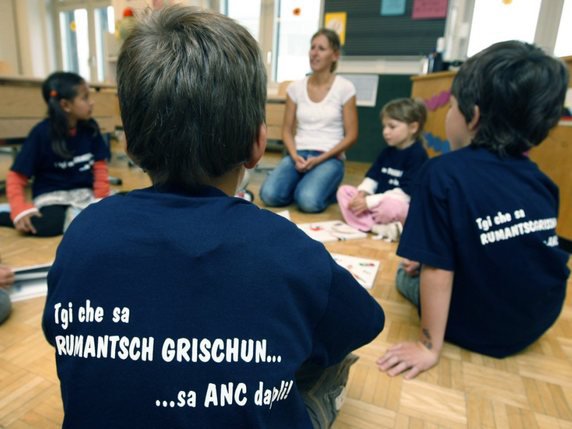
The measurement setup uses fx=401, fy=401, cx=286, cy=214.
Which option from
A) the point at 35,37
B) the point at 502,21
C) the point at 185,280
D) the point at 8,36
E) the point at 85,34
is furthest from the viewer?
the point at 85,34

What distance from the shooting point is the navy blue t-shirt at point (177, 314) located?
0.38 meters

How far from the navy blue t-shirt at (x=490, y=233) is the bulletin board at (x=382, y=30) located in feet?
9.67

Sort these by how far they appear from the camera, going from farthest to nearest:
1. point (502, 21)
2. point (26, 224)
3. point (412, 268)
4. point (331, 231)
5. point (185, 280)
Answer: point (502, 21) → point (331, 231) → point (26, 224) → point (412, 268) → point (185, 280)

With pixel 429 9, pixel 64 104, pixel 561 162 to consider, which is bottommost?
pixel 561 162

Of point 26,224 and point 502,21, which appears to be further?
point 502,21

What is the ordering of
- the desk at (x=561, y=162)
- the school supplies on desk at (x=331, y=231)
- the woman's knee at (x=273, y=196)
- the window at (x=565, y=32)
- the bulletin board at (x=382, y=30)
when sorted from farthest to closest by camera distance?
the bulletin board at (x=382, y=30), the window at (x=565, y=32), the woman's knee at (x=273, y=196), the school supplies on desk at (x=331, y=231), the desk at (x=561, y=162)

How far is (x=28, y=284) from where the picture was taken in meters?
1.16

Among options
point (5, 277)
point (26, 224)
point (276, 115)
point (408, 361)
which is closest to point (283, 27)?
point (276, 115)

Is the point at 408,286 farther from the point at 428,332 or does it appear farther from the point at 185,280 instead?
the point at 185,280

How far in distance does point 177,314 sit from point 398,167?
1665 mm

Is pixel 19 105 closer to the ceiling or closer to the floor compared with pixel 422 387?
closer to the ceiling

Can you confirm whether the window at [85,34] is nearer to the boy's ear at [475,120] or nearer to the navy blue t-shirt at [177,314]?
the boy's ear at [475,120]

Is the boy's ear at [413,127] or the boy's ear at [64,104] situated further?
the boy's ear at [413,127]

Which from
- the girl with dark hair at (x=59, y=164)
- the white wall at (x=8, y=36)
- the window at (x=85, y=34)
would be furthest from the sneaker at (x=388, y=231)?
the white wall at (x=8, y=36)
